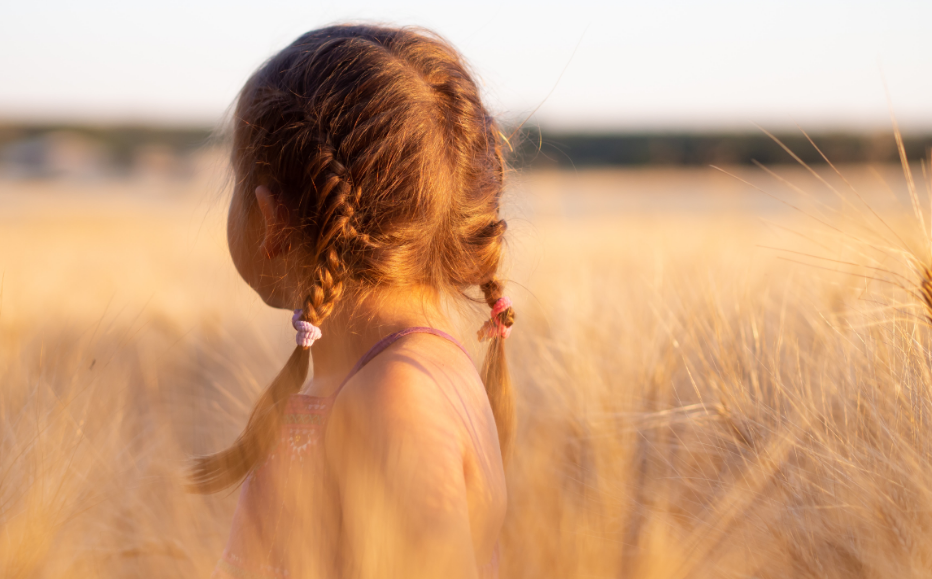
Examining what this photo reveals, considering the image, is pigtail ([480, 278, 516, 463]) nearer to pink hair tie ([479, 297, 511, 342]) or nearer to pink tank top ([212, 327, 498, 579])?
pink hair tie ([479, 297, 511, 342])

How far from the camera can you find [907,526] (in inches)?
35.3

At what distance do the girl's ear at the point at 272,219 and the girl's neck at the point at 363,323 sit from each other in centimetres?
16

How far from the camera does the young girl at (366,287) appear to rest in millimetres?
917

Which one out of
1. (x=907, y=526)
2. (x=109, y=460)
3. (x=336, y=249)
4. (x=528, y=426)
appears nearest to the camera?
(x=907, y=526)

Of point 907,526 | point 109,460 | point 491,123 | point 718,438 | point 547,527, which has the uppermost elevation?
point 491,123

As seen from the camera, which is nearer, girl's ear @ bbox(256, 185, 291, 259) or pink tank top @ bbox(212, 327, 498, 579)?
pink tank top @ bbox(212, 327, 498, 579)

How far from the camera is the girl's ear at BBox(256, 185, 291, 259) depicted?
43.8 inches

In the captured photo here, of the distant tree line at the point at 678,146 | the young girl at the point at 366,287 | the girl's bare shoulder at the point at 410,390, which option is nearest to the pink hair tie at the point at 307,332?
the young girl at the point at 366,287

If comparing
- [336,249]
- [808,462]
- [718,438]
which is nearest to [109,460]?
[336,249]

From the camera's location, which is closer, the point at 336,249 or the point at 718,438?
the point at 336,249

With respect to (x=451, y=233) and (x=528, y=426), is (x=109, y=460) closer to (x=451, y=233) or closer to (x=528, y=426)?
(x=451, y=233)

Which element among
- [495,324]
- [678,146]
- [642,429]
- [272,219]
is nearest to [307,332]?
[272,219]

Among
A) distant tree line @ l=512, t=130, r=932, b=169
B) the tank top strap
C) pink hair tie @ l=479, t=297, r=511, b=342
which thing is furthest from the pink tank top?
distant tree line @ l=512, t=130, r=932, b=169

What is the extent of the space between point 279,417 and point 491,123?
0.68 meters
